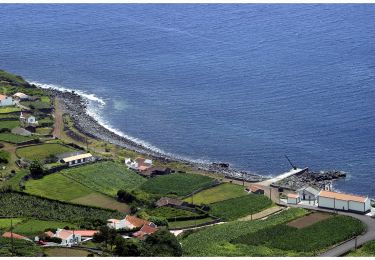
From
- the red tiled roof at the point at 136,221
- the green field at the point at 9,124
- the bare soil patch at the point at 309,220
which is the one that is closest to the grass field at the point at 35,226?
the red tiled roof at the point at 136,221

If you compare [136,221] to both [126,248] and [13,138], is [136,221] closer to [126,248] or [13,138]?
[126,248]

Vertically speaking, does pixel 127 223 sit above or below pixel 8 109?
below

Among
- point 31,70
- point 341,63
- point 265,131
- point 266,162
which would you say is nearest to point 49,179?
point 266,162

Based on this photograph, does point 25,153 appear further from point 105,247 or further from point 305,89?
point 305,89

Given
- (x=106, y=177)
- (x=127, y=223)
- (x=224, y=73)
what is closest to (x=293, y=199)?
(x=127, y=223)

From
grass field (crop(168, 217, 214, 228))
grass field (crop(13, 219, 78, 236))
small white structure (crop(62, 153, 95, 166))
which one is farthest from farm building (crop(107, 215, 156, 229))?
small white structure (crop(62, 153, 95, 166))

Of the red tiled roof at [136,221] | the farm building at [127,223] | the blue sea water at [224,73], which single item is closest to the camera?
the farm building at [127,223]

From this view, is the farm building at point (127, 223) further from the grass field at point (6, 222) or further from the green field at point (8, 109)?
the green field at point (8, 109)
